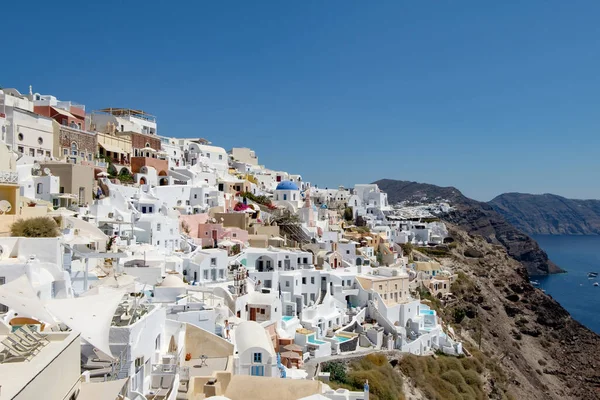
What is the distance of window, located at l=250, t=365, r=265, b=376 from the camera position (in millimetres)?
17828

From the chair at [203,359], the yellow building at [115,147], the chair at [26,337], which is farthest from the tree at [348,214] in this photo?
the chair at [26,337]

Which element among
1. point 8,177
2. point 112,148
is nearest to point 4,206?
point 8,177

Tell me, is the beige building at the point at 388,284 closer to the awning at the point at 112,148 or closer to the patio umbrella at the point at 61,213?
the patio umbrella at the point at 61,213

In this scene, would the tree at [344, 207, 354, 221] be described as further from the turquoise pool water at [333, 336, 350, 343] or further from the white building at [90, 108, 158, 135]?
the turquoise pool water at [333, 336, 350, 343]

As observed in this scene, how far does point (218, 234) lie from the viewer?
3522cm

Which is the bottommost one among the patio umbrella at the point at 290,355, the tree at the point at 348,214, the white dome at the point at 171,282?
the patio umbrella at the point at 290,355

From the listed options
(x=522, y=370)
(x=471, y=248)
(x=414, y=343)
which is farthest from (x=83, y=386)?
(x=471, y=248)

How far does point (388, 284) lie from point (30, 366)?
28.8m

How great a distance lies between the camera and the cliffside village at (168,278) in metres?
11.6

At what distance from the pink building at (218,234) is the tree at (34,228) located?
13968 mm

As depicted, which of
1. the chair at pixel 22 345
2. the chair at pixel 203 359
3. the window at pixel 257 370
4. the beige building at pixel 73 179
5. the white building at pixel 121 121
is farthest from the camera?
the white building at pixel 121 121

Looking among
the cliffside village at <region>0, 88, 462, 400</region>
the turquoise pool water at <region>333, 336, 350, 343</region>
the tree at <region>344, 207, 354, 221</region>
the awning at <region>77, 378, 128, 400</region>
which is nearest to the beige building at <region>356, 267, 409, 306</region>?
the cliffside village at <region>0, 88, 462, 400</region>

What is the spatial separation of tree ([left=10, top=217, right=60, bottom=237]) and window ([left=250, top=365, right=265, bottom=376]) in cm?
1046

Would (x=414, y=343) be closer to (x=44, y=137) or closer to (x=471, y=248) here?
(x=44, y=137)
